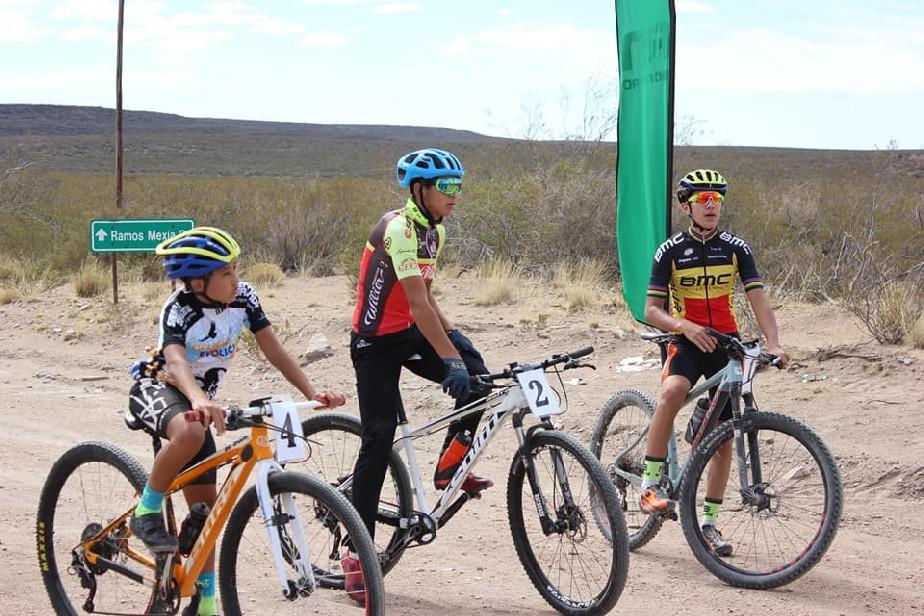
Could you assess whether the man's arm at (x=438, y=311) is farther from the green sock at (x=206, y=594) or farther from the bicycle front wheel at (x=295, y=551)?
the green sock at (x=206, y=594)

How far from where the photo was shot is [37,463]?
8.65 m

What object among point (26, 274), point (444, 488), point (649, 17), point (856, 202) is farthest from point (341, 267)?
point (444, 488)

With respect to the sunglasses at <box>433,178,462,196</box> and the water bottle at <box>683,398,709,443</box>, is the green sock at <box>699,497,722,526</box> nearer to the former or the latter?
the water bottle at <box>683,398,709,443</box>

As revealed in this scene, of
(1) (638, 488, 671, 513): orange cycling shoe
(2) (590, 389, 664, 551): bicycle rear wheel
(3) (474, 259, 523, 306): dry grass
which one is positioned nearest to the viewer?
(1) (638, 488, 671, 513): orange cycling shoe

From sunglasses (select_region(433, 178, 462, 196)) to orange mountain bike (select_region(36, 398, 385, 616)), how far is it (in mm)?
1348

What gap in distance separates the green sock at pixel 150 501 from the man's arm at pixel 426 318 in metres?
1.34

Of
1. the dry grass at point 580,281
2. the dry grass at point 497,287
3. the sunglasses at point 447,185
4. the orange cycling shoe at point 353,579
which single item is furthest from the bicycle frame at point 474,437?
the dry grass at point 497,287

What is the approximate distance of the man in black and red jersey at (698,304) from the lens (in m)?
6.25

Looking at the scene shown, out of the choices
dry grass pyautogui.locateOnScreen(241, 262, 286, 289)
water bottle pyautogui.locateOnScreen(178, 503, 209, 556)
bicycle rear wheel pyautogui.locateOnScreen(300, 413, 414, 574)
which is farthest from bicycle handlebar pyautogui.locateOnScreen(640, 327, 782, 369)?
dry grass pyautogui.locateOnScreen(241, 262, 286, 289)

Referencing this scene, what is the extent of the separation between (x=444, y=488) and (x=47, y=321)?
41.4ft

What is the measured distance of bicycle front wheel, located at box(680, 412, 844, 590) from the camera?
227 inches

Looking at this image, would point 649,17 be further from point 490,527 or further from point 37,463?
point 37,463

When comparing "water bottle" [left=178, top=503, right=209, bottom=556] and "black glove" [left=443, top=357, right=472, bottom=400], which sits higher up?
"black glove" [left=443, top=357, right=472, bottom=400]

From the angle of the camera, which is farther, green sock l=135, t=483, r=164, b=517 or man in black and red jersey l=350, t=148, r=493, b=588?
man in black and red jersey l=350, t=148, r=493, b=588
